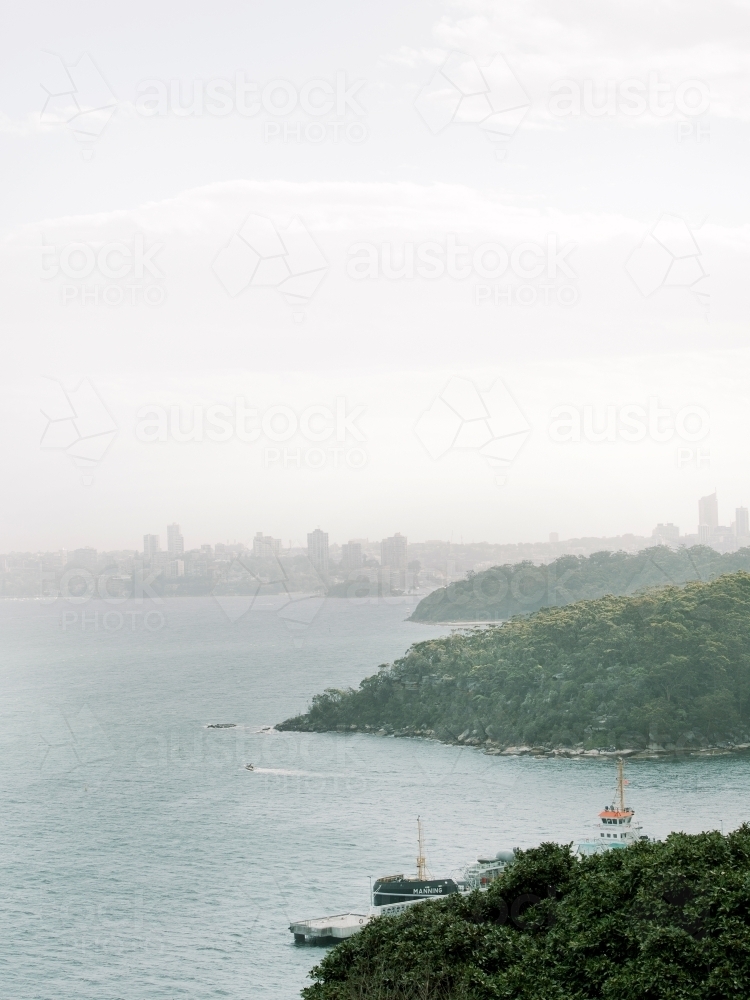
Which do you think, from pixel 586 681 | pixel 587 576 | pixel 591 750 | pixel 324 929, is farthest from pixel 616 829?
pixel 587 576

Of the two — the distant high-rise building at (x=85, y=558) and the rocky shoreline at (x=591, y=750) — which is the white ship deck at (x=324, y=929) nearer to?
the rocky shoreline at (x=591, y=750)

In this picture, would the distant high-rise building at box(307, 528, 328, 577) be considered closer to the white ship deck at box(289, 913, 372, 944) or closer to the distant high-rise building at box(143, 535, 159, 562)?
the distant high-rise building at box(143, 535, 159, 562)

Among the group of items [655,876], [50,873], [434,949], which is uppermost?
[655,876]

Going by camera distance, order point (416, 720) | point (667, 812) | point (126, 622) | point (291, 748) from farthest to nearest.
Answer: point (126, 622) → point (416, 720) → point (291, 748) → point (667, 812)

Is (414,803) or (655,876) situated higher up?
(655,876)

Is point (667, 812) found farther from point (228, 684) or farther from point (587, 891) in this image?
point (228, 684)

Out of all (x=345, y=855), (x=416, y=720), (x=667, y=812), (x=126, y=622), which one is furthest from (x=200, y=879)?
(x=126, y=622)
